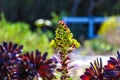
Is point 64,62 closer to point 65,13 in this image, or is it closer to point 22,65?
point 22,65

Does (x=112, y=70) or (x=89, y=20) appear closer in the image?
(x=112, y=70)

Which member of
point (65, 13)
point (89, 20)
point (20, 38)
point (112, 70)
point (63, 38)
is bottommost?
point (112, 70)

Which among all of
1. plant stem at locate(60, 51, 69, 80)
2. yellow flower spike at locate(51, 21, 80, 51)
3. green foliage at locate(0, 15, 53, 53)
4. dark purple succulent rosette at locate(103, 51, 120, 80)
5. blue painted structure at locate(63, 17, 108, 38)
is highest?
blue painted structure at locate(63, 17, 108, 38)

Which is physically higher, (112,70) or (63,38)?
(63,38)

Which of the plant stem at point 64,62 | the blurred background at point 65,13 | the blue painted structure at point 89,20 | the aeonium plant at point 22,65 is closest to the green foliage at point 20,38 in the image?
the aeonium plant at point 22,65

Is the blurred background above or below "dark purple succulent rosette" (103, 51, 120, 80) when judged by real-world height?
above

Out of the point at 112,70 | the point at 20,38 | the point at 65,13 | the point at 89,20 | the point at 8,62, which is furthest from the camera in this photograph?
the point at 65,13

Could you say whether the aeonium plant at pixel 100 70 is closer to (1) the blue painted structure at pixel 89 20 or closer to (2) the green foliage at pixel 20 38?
(2) the green foliage at pixel 20 38

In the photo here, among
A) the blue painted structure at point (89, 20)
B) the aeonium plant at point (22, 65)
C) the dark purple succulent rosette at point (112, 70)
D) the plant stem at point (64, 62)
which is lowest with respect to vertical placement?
the dark purple succulent rosette at point (112, 70)

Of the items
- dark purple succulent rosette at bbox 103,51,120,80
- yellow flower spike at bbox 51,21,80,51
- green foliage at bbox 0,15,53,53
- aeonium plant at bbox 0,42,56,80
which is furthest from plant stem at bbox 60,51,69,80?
green foliage at bbox 0,15,53,53

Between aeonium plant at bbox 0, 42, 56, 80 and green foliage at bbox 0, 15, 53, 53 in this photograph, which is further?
green foliage at bbox 0, 15, 53, 53

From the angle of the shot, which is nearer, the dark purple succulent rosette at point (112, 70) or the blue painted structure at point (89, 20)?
the dark purple succulent rosette at point (112, 70)

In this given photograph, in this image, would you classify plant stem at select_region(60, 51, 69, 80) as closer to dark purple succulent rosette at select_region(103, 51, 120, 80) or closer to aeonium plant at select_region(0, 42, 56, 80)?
dark purple succulent rosette at select_region(103, 51, 120, 80)

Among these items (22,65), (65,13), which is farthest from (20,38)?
(65,13)
